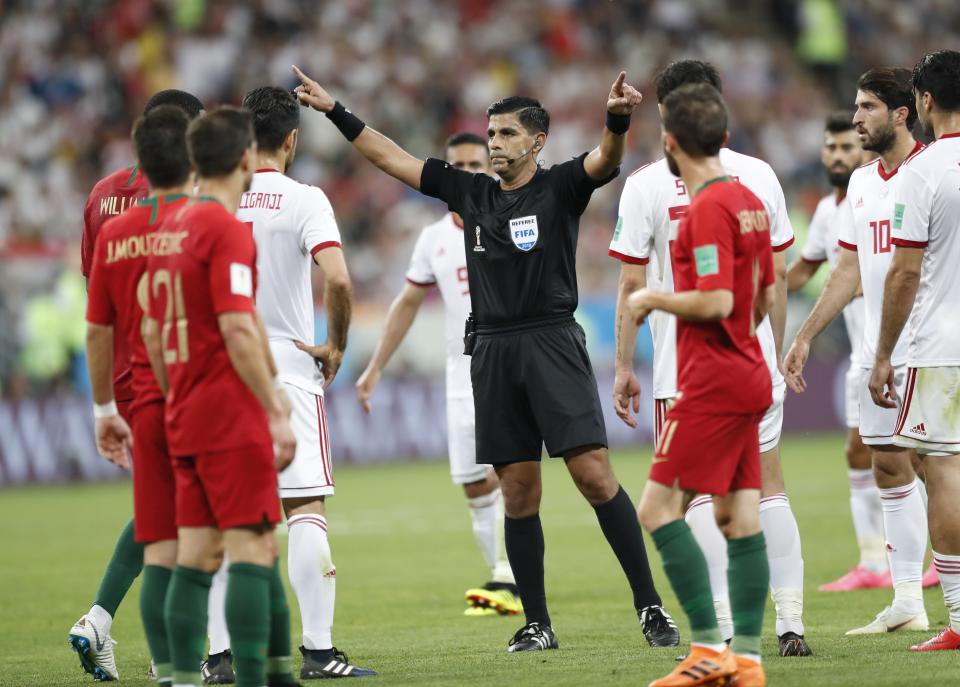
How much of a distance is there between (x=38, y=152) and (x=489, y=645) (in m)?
17.8

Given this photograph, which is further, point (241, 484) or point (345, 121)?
point (345, 121)

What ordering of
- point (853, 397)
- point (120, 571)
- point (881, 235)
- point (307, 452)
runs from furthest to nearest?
point (853, 397)
point (881, 235)
point (120, 571)
point (307, 452)

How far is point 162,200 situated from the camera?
232 inches

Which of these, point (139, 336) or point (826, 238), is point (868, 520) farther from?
point (139, 336)

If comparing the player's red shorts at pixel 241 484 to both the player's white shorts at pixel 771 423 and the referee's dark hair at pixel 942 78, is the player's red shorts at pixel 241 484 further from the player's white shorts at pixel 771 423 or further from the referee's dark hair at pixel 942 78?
the referee's dark hair at pixel 942 78

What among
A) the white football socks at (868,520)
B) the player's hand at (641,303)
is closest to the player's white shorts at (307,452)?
the player's hand at (641,303)

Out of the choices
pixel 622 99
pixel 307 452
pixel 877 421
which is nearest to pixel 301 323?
pixel 307 452

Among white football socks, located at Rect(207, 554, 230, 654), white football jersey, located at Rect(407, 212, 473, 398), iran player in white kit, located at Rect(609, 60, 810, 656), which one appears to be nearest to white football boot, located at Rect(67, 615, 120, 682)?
white football socks, located at Rect(207, 554, 230, 654)

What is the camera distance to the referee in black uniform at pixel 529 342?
7398 mm

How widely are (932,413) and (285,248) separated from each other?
3.26 m

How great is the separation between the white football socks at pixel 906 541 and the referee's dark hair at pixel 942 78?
2.26 m

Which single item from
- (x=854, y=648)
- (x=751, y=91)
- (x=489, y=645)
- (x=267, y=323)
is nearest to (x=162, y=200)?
(x=267, y=323)

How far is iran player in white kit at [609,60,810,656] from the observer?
22.9 ft

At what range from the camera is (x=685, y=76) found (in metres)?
6.80
